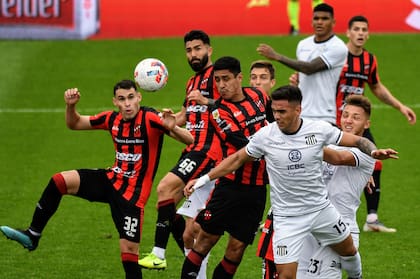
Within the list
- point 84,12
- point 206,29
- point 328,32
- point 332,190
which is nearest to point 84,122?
point 332,190

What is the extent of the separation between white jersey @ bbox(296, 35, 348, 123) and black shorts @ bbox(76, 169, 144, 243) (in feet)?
11.7

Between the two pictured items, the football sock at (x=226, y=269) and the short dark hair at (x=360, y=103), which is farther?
the football sock at (x=226, y=269)

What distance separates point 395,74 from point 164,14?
797cm

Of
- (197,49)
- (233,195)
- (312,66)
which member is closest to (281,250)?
(233,195)

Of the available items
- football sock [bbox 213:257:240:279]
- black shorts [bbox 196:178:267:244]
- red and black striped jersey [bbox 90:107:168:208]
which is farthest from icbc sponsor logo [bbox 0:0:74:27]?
football sock [bbox 213:257:240:279]

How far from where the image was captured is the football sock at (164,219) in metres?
10.2

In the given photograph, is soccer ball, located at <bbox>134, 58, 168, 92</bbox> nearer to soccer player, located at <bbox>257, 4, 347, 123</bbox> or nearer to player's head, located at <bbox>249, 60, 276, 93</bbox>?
player's head, located at <bbox>249, 60, 276, 93</bbox>

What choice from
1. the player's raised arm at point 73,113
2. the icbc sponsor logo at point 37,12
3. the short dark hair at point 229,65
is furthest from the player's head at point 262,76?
the icbc sponsor logo at point 37,12

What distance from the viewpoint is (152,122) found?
1002cm

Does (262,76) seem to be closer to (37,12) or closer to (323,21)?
(323,21)

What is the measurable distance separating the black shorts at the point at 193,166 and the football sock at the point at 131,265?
1118mm

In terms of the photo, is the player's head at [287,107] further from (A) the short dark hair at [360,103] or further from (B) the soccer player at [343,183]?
(A) the short dark hair at [360,103]

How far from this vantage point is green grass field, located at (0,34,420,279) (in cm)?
1195

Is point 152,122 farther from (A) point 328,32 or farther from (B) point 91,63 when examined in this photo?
(B) point 91,63
